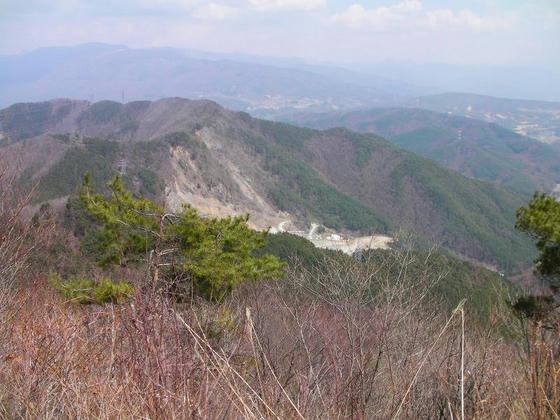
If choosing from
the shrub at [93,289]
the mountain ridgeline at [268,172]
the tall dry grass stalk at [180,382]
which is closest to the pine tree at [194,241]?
the shrub at [93,289]

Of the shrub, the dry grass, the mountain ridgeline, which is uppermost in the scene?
the dry grass

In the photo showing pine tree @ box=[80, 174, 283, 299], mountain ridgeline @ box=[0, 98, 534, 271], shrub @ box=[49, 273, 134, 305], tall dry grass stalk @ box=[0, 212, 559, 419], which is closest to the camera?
tall dry grass stalk @ box=[0, 212, 559, 419]

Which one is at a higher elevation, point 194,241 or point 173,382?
point 173,382

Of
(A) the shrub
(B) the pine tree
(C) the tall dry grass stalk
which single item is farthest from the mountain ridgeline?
(C) the tall dry grass stalk

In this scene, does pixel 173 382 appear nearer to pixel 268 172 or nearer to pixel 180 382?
pixel 180 382

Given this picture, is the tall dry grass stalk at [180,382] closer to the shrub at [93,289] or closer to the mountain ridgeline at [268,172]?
the shrub at [93,289]

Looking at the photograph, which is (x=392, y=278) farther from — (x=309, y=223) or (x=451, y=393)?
(x=309, y=223)

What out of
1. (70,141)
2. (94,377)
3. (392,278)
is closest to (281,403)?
(94,377)

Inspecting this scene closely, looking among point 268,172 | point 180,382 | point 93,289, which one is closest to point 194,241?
point 93,289

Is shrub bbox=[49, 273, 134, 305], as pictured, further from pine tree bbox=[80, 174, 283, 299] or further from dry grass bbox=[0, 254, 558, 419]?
dry grass bbox=[0, 254, 558, 419]
